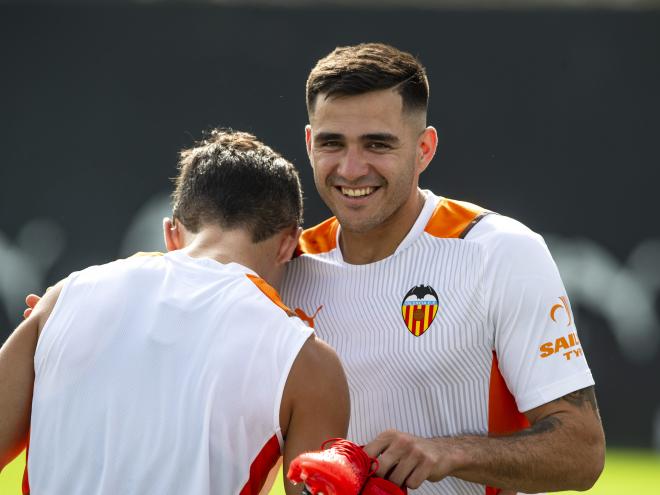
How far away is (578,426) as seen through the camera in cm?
315

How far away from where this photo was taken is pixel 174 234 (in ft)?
10.3

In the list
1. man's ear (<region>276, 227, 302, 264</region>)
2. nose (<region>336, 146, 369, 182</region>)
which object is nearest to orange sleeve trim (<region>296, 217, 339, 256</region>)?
nose (<region>336, 146, 369, 182</region>)

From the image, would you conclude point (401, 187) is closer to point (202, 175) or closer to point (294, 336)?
point (202, 175)

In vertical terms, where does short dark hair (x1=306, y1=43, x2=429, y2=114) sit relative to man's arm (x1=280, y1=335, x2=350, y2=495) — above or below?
above

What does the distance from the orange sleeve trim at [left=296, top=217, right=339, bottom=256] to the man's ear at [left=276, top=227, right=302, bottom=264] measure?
63 centimetres

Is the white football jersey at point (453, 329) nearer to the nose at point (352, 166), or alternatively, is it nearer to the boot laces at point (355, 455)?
the nose at point (352, 166)

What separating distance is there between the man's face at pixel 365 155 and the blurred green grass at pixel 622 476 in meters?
3.75

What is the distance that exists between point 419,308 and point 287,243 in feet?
1.85

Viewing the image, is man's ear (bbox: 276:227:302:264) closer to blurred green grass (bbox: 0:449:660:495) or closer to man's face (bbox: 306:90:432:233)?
man's face (bbox: 306:90:432:233)

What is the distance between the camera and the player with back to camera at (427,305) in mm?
3189

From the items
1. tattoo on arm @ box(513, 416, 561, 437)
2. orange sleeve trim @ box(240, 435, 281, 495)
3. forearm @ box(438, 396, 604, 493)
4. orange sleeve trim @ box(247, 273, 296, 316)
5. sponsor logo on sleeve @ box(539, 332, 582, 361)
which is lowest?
forearm @ box(438, 396, 604, 493)

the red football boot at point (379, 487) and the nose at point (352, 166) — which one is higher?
the nose at point (352, 166)

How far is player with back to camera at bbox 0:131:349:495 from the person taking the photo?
261cm

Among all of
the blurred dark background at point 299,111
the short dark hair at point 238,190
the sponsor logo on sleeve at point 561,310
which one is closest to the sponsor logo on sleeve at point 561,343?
the sponsor logo on sleeve at point 561,310
